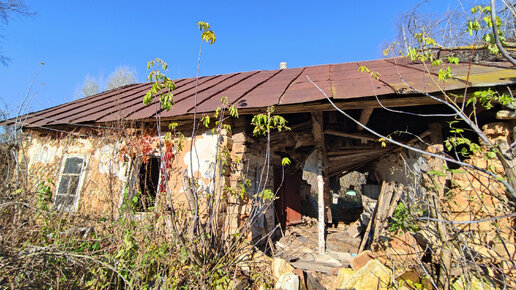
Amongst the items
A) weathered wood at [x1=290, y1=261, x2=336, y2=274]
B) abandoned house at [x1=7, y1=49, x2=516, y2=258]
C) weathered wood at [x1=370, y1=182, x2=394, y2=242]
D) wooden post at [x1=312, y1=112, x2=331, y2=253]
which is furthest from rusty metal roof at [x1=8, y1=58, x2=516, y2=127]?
weathered wood at [x1=290, y1=261, x2=336, y2=274]

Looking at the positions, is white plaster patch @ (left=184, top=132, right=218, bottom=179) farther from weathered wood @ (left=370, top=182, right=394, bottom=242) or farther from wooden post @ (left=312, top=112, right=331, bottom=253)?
weathered wood @ (left=370, top=182, right=394, bottom=242)

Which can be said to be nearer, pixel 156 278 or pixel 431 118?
pixel 156 278

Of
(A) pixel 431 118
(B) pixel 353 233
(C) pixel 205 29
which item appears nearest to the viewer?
(C) pixel 205 29

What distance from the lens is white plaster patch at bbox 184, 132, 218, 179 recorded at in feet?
14.0

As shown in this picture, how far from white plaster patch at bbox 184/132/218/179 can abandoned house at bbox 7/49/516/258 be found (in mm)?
19

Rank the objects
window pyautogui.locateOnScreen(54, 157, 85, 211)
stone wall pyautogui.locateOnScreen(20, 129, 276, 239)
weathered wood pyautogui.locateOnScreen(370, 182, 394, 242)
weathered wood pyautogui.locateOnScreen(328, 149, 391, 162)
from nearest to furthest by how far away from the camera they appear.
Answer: stone wall pyautogui.locateOnScreen(20, 129, 276, 239) < weathered wood pyautogui.locateOnScreen(370, 182, 394, 242) < window pyautogui.locateOnScreen(54, 157, 85, 211) < weathered wood pyautogui.locateOnScreen(328, 149, 391, 162)

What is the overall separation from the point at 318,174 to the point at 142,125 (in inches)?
142

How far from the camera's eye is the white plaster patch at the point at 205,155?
14.0 feet

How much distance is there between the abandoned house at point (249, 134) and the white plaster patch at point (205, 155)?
0.06ft

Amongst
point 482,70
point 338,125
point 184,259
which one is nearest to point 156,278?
point 184,259

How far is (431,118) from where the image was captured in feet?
14.1

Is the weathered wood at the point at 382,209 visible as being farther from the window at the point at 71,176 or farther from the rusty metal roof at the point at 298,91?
the window at the point at 71,176

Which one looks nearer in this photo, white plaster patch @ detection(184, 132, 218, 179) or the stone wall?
the stone wall

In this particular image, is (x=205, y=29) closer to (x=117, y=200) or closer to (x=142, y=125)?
(x=142, y=125)
